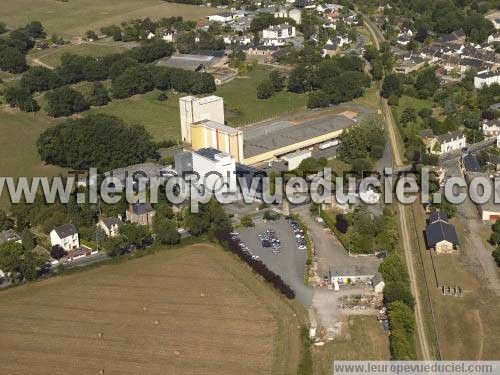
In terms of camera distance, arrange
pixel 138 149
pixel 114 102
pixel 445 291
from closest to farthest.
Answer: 1. pixel 445 291
2. pixel 138 149
3. pixel 114 102

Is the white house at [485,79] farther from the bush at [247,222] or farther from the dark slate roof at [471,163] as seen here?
the bush at [247,222]

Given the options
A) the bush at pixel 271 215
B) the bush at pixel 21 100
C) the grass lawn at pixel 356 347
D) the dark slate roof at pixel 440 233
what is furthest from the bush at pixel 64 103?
the grass lawn at pixel 356 347

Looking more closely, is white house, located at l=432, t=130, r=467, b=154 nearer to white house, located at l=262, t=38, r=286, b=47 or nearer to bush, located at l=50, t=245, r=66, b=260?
bush, located at l=50, t=245, r=66, b=260

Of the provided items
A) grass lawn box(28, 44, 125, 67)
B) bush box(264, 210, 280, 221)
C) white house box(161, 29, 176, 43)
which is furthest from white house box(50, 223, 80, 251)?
white house box(161, 29, 176, 43)

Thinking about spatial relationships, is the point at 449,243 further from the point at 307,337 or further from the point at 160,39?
the point at 160,39

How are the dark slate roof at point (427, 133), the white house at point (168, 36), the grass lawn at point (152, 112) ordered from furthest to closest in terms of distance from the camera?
the white house at point (168, 36) → the grass lawn at point (152, 112) → the dark slate roof at point (427, 133)

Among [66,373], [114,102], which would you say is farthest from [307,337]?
[114,102]
